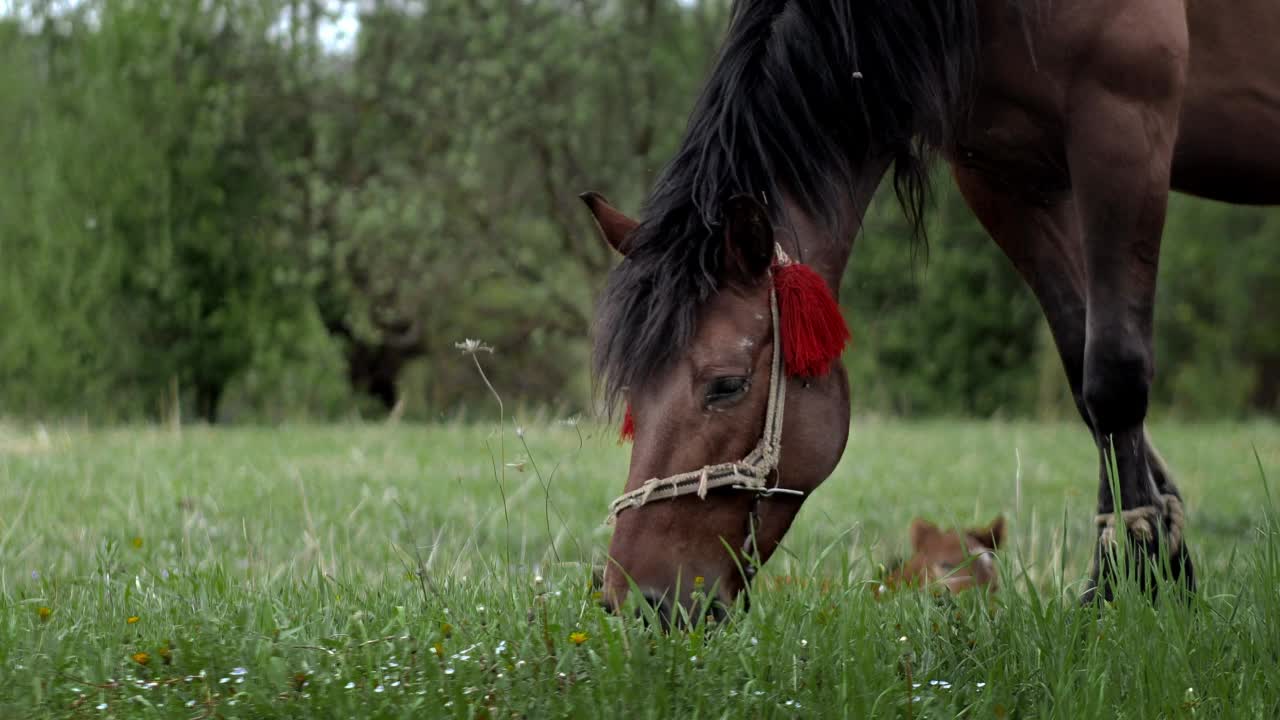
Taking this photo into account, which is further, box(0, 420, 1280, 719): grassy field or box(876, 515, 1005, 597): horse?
box(876, 515, 1005, 597): horse

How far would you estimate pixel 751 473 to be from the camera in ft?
8.73

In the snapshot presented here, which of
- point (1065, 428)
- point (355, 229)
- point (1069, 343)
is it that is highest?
point (355, 229)

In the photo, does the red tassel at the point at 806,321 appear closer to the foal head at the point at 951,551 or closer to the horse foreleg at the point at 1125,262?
the horse foreleg at the point at 1125,262

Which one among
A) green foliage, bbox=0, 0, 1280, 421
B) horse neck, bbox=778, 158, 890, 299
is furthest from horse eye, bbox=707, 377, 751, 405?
green foliage, bbox=0, 0, 1280, 421

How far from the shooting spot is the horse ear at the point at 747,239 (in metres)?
2.67

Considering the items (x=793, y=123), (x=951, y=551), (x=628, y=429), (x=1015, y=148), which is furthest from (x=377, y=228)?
(x=628, y=429)

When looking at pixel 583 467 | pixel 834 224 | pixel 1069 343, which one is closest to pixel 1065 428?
pixel 583 467

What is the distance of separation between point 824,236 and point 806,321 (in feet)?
0.98

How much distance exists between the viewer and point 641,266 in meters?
2.75

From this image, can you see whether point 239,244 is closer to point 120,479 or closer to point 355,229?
point 355,229

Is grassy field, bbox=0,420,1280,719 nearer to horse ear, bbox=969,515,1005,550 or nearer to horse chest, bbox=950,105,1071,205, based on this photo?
horse ear, bbox=969,515,1005,550

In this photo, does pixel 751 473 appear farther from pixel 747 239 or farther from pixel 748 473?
pixel 747 239

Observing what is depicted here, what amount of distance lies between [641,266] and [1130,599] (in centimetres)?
123

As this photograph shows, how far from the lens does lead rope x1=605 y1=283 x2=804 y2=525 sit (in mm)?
2590
